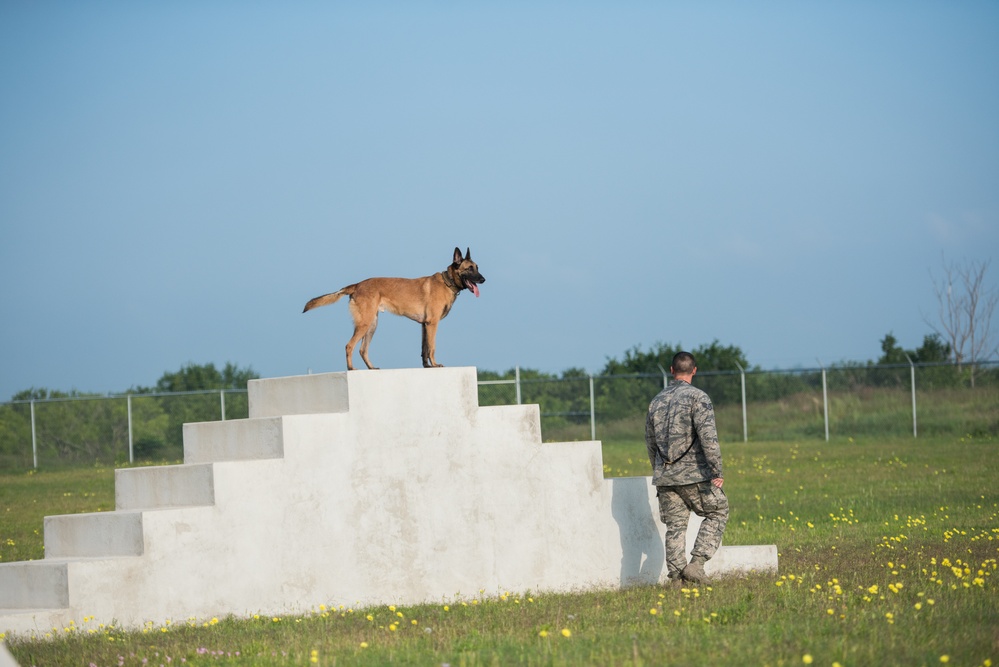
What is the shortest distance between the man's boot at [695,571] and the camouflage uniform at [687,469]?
0.04 meters

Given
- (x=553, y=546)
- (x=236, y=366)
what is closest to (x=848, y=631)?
(x=553, y=546)

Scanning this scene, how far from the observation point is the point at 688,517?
1018 cm

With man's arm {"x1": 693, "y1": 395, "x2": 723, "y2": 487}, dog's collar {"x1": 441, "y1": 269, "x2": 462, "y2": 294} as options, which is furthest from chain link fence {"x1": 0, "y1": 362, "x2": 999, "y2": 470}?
man's arm {"x1": 693, "y1": 395, "x2": 723, "y2": 487}

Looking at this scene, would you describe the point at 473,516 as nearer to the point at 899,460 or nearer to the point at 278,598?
the point at 278,598

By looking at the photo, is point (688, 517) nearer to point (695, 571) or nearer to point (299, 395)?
point (695, 571)

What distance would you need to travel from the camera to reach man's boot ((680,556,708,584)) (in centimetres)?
993

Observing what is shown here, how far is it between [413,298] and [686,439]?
288 centimetres

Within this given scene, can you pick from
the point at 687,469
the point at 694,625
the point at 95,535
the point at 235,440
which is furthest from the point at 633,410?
the point at 694,625

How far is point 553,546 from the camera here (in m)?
10.4

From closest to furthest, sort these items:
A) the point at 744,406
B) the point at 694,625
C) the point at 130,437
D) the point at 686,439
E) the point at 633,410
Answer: the point at 694,625
the point at 686,439
the point at 130,437
the point at 744,406
the point at 633,410

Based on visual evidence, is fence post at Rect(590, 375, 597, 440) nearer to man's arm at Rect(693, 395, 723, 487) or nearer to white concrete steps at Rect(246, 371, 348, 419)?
white concrete steps at Rect(246, 371, 348, 419)

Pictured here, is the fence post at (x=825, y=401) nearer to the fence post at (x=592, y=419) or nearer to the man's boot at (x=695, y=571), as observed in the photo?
the fence post at (x=592, y=419)

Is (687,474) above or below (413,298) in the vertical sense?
below

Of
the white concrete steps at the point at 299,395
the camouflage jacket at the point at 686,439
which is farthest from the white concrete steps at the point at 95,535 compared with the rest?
the camouflage jacket at the point at 686,439
